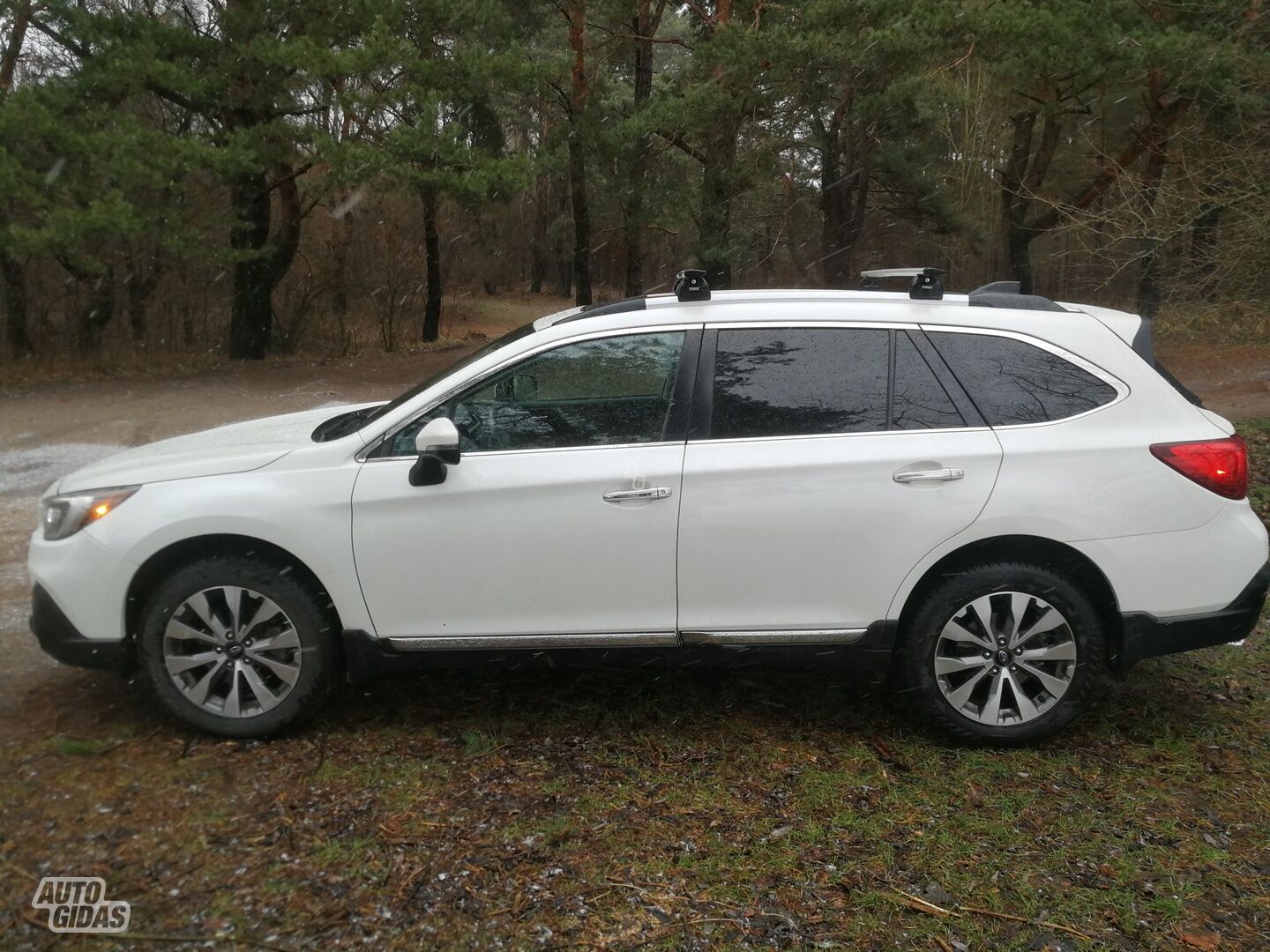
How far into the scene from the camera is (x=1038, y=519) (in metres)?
4.06

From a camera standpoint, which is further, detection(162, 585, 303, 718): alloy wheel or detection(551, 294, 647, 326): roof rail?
detection(551, 294, 647, 326): roof rail

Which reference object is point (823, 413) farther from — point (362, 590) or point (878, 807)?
point (362, 590)

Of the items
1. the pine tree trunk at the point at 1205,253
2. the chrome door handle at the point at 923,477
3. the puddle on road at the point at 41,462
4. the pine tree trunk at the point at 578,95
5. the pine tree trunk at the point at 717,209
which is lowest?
the puddle on road at the point at 41,462

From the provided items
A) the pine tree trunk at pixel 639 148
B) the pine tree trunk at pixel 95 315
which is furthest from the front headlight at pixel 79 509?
the pine tree trunk at pixel 95 315

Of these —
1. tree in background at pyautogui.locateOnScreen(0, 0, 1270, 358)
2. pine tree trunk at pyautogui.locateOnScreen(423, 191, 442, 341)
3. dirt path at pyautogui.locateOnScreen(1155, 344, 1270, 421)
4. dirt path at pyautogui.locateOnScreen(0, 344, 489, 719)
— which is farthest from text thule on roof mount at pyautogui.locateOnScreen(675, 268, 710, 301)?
pine tree trunk at pyautogui.locateOnScreen(423, 191, 442, 341)

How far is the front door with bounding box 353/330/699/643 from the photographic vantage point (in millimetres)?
4082

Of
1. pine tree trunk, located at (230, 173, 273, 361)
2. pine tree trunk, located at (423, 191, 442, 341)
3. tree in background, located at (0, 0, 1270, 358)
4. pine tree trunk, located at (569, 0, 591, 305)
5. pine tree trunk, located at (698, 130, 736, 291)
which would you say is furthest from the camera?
pine tree trunk, located at (423, 191, 442, 341)

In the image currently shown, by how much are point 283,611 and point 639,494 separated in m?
1.44

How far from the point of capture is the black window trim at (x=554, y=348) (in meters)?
4.18

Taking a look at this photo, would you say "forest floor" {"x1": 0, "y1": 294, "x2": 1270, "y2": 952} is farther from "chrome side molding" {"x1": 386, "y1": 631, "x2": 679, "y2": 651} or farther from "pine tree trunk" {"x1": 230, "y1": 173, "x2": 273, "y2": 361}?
"pine tree trunk" {"x1": 230, "y1": 173, "x2": 273, "y2": 361}

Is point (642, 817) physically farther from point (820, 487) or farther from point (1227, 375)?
point (1227, 375)

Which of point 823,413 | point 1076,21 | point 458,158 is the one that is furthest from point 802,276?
point 823,413

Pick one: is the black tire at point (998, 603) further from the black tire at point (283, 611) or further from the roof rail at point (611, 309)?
the black tire at point (283, 611)

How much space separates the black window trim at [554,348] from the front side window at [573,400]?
2 cm
